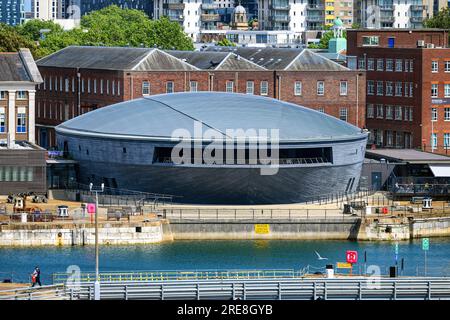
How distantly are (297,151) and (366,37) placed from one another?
49.1 m

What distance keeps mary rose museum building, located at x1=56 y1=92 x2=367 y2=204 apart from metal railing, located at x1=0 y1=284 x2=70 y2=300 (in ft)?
116

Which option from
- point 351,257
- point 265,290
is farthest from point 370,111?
point 265,290

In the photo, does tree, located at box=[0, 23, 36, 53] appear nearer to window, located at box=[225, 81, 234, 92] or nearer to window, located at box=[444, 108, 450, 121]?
window, located at box=[225, 81, 234, 92]

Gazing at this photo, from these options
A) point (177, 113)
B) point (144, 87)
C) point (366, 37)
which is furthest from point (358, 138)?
point (366, 37)

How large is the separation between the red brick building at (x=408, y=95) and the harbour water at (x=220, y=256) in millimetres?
42319

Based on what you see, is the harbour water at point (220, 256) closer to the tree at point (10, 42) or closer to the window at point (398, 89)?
the window at point (398, 89)

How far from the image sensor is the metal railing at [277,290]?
6475 centimetres

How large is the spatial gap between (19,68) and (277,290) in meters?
58.5

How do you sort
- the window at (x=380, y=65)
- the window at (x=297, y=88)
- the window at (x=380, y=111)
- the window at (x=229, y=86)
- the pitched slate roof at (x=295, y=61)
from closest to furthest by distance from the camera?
the window at (x=229, y=86) < the window at (x=297, y=88) < the pitched slate roof at (x=295, y=61) < the window at (x=380, y=111) < the window at (x=380, y=65)

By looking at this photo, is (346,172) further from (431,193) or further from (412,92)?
(412,92)

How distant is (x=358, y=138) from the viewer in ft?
353

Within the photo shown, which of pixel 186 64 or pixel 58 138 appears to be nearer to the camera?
pixel 58 138

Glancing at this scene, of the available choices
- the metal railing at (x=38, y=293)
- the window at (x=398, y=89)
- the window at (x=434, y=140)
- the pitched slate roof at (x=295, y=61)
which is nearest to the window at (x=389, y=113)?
the window at (x=398, y=89)

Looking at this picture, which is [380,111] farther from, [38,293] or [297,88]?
[38,293]
